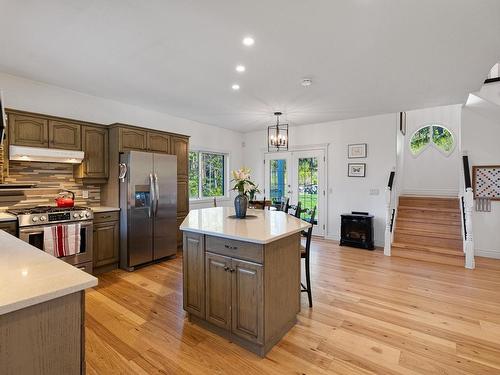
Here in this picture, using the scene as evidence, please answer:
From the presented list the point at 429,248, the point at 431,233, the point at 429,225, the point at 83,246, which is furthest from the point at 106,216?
the point at 429,225

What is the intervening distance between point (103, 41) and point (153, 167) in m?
1.94

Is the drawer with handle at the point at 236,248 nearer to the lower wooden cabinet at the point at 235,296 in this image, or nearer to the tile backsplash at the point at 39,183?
the lower wooden cabinet at the point at 235,296

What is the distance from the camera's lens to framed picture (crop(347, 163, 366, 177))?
5559 millimetres

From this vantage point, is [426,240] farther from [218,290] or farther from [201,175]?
[201,175]

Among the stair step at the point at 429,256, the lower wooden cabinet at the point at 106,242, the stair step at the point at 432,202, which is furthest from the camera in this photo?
the stair step at the point at 432,202

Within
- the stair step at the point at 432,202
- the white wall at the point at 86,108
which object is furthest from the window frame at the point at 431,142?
the white wall at the point at 86,108

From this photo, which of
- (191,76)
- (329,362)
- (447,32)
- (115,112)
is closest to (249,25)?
(191,76)

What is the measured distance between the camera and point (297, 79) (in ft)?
11.5

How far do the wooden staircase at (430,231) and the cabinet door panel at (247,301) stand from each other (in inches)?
147

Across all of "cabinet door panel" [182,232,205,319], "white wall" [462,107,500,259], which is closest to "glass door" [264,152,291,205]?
"white wall" [462,107,500,259]

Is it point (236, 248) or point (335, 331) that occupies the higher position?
point (236, 248)

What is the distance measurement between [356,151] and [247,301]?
452 centimetres

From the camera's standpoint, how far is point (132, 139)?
4.14 metres

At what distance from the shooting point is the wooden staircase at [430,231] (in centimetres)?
456
